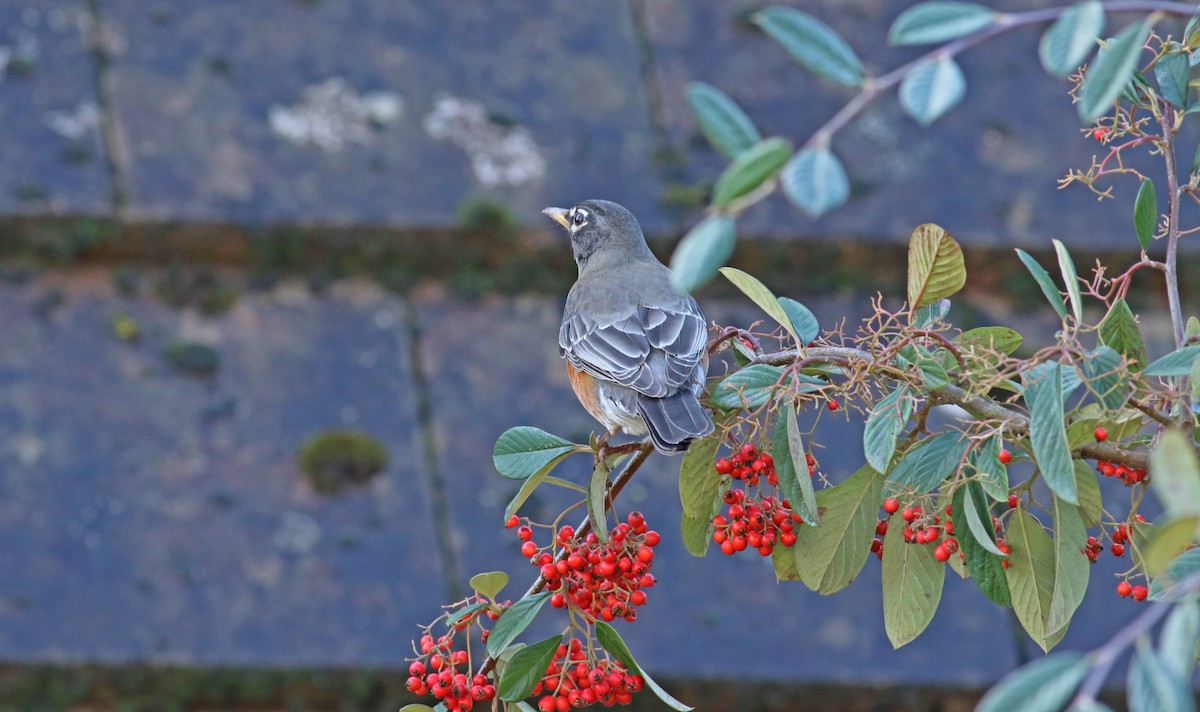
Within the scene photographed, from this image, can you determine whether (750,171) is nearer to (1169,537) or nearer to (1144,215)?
(1169,537)

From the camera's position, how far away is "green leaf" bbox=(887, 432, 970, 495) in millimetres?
1932

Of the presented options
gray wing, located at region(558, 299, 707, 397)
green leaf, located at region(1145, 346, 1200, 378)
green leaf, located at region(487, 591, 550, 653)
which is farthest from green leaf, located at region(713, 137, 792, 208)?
gray wing, located at region(558, 299, 707, 397)

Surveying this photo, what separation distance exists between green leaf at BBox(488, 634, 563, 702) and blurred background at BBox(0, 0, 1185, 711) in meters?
1.41

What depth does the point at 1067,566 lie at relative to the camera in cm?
204

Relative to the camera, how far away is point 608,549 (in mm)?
2160

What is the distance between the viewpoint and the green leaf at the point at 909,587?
6.95 ft

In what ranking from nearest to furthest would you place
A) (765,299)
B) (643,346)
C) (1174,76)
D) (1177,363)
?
(1177,363) < (1174,76) < (765,299) < (643,346)

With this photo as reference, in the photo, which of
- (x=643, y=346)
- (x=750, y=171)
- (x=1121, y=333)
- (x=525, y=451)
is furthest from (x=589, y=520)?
(x=643, y=346)

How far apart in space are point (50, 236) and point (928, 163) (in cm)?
275

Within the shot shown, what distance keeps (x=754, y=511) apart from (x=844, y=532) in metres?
0.15

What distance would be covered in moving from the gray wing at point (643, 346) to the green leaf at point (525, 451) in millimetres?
657

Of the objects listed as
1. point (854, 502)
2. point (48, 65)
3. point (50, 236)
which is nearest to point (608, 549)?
point (854, 502)

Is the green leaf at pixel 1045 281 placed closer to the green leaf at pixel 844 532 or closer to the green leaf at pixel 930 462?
the green leaf at pixel 930 462

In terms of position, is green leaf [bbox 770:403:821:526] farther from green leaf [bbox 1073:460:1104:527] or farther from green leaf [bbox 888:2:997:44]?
green leaf [bbox 888:2:997:44]
